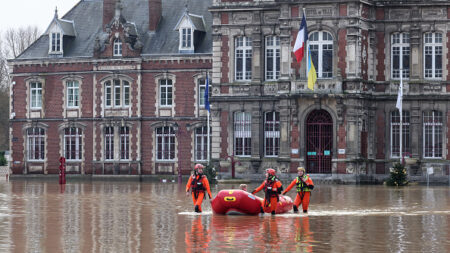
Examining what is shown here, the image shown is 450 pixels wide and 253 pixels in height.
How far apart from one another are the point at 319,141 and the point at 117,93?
14459 millimetres

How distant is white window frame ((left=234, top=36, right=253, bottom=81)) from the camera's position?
50.4m

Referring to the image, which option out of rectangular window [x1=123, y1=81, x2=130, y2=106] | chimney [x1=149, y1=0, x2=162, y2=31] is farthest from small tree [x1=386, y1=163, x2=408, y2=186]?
chimney [x1=149, y1=0, x2=162, y2=31]

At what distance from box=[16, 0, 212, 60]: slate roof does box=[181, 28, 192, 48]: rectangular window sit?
0.58 m

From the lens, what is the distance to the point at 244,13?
5028 centimetres

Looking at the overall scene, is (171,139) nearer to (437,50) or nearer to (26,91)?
(26,91)

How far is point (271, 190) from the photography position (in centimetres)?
2570

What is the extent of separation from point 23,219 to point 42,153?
114 feet

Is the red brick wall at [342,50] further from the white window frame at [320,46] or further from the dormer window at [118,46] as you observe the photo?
the dormer window at [118,46]

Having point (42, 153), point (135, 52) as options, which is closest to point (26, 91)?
point (42, 153)

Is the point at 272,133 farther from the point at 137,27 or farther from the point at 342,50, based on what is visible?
the point at 137,27

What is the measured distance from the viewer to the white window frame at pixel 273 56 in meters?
49.8

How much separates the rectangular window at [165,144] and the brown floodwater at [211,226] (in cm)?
2196

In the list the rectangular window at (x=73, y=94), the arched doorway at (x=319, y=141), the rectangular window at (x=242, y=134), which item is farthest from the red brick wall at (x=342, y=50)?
the rectangular window at (x=73, y=94)

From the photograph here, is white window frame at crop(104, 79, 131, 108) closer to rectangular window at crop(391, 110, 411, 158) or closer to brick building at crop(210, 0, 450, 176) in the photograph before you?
brick building at crop(210, 0, 450, 176)
